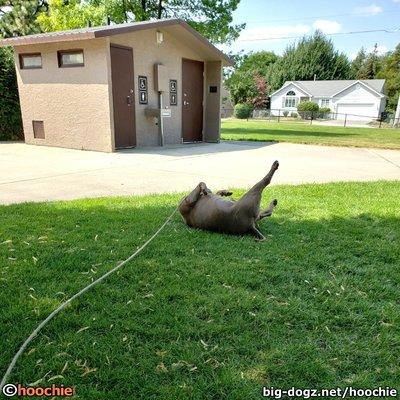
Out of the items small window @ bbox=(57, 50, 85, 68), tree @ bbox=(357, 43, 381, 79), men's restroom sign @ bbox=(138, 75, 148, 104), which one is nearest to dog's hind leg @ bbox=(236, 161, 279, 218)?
small window @ bbox=(57, 50, 85, 68)

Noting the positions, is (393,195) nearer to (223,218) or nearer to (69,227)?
(223,218)

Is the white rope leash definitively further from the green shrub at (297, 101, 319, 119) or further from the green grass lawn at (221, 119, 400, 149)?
the green shrub at (297, 101, 319, 119)

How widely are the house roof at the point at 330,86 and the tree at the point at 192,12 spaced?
37298 mm

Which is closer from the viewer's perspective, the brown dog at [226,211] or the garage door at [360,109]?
the brown dog at [226,211]

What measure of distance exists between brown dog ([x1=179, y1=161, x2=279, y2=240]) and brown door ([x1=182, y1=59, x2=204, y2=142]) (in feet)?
30.4

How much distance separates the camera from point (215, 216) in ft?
11.4

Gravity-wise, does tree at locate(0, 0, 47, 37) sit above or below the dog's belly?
above

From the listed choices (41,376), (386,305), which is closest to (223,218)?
(386,305)

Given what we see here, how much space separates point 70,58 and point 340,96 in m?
47.3

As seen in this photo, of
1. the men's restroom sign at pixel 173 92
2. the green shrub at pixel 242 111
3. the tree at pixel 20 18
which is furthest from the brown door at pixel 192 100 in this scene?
the green shrub at pixel 242 111

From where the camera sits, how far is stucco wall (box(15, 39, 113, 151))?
945cm

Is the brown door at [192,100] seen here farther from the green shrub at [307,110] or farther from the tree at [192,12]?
the green shrub at [307,110]

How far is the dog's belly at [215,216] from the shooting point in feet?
11.2

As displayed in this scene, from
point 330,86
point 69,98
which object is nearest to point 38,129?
point 69,98
